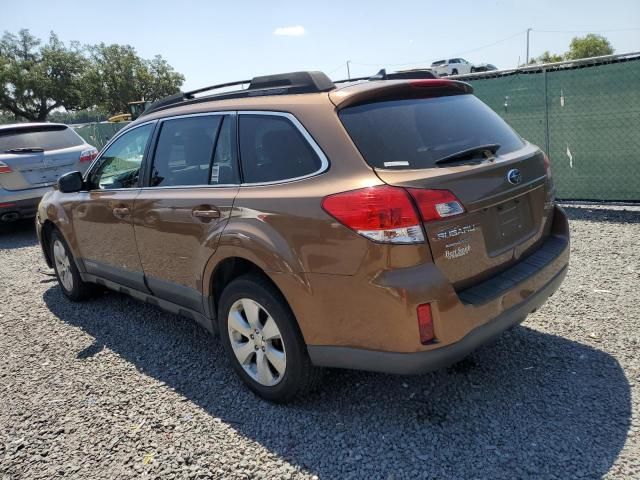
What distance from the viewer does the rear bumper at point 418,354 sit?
7.98 ft

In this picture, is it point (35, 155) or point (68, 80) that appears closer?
point (35, 155)

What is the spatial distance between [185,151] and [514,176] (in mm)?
2137

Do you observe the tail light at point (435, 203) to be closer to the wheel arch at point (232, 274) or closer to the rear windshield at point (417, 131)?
the rear windshield at point (417, 131)

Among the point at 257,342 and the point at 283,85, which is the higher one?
the point at 283,85

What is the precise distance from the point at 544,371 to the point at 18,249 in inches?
305

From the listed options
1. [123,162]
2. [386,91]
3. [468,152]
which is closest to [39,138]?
[123,162]

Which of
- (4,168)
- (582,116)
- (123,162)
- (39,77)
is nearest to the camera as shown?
(123,162)

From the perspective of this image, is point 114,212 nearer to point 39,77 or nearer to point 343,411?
point 343,411

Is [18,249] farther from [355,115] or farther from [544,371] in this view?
[544,371]

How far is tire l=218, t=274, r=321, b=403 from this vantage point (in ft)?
9.19

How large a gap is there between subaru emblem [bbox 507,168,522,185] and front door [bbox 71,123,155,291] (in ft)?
8.53

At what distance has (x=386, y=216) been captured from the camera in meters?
2.35

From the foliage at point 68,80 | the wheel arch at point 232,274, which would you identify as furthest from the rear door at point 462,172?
the foliage at point 68,80

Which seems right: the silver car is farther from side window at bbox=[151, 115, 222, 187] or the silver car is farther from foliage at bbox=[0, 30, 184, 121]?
foliage at bbox=[0, 30, 184, 121]
